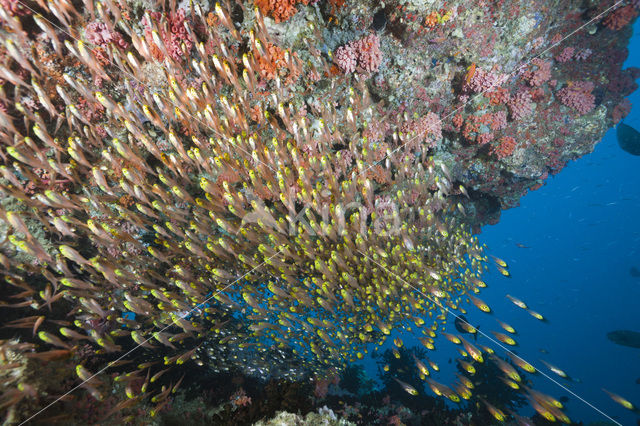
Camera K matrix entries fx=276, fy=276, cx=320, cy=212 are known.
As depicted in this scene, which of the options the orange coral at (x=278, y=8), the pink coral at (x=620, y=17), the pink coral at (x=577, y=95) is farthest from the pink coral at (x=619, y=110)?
the orange coral at (x=278, y=8)

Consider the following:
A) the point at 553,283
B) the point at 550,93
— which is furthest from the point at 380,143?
the point at 553,283

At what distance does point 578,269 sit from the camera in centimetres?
9562

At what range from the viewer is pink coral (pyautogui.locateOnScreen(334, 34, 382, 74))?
20.6 feet

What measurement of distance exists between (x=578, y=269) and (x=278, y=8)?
426 ft

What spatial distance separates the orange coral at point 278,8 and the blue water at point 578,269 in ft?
230

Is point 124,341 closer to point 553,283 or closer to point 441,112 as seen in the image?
point 441,112

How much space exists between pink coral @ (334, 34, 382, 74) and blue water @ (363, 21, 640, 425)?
68.8 m

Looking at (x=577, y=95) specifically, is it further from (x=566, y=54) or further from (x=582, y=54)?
(x=566, y=54)

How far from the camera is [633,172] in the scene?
89875 millimetres

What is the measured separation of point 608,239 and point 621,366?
50.5 meters

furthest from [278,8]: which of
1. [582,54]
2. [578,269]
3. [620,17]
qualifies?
[578,269]

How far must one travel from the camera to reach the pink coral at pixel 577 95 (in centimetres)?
891

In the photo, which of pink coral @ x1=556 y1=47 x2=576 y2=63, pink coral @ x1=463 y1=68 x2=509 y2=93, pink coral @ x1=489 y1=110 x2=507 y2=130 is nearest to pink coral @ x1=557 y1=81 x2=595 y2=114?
pink coral @ x1=556 y1=47 x2=576 y2=63

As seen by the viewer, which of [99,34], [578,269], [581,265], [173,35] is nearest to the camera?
[99,34]
